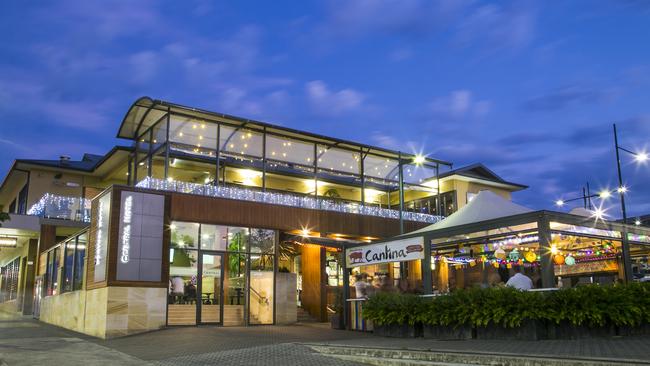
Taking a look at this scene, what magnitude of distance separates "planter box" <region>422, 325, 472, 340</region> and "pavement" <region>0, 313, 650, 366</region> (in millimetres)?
680

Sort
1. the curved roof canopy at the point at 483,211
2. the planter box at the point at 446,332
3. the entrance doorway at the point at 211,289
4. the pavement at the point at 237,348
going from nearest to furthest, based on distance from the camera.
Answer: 1. the pavement at the point at 237,348
2. the planter box at the point at 446,332
3. the curved roof canopy at the point at 483,211
4. the entrance doorway at the point at 211,289

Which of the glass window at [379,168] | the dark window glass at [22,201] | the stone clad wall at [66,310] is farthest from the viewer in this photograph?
the dark window glass at [22,201]

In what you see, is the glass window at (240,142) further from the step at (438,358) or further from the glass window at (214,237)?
the step at (438,358)

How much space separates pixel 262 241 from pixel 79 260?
6501 millimetres

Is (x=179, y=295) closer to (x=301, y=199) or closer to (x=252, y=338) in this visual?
(x=252, y=338)

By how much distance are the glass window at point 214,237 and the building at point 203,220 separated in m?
0.04

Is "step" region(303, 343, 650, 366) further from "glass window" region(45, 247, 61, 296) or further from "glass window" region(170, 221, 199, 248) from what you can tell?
"glass window" region(45, 247, 61, 296)

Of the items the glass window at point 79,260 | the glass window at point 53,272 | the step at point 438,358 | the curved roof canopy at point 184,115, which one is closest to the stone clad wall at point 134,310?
A: the glass window at point 79,260

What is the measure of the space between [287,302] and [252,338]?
6.15 meters

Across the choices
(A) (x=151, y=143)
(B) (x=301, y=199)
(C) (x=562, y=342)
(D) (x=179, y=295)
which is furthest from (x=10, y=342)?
(C) (x=562, y=342)

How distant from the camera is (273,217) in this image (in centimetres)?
2195

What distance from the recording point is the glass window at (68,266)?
21906 millimetres

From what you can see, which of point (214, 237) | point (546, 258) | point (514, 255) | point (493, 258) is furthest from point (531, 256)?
point (214, 237)

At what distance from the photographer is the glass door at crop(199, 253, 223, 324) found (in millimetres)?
19656
